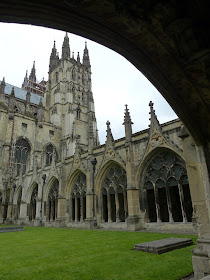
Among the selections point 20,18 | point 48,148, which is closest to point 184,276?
point 20,18

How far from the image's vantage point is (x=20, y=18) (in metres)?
1.86

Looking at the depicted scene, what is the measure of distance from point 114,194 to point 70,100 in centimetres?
2962

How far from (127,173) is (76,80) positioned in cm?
3626

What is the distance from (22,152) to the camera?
105 feet

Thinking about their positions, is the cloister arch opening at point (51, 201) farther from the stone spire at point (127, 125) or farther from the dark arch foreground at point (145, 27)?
the dark arch foreground at point (145, 27)

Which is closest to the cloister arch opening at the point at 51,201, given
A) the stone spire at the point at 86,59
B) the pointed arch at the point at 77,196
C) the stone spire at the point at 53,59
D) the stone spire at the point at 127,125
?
the pointed arch at the point at 77,196

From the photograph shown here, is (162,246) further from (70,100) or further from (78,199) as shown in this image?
(70,100)

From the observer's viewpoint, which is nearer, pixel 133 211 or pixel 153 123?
pixel 133 211

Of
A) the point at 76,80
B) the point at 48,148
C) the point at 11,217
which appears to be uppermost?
the point at 76,80

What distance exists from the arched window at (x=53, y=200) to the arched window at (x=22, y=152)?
11656mm

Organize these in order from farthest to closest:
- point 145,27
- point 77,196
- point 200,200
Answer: point 77,196 < point 200,200 < point 145,27

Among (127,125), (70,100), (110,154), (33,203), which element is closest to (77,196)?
(110,154)

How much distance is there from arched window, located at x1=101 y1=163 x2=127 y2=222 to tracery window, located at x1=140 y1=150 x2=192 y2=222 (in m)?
1.88

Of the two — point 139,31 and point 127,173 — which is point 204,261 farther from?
point 127,173
